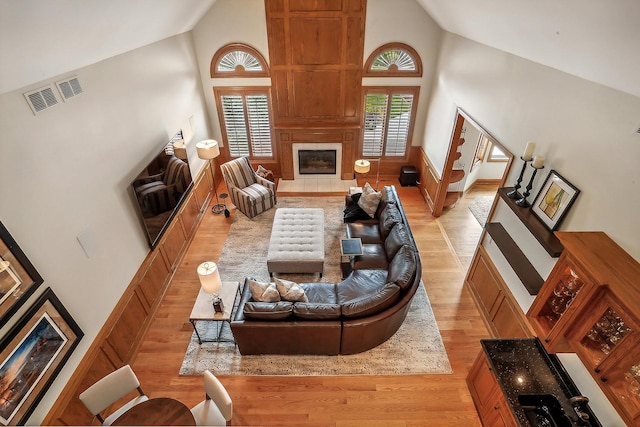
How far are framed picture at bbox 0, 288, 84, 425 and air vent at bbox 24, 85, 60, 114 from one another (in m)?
1.61

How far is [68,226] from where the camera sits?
3168 millimetres

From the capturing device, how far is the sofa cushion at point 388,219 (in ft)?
17.1

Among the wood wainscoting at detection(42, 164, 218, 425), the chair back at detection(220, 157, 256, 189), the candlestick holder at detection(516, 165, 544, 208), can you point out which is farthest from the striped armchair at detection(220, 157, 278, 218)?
the candlestick holder at detection(516, 165, 544, 208)

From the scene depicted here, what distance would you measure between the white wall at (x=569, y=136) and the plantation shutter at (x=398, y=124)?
2.04 meters

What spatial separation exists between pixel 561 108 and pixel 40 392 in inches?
214

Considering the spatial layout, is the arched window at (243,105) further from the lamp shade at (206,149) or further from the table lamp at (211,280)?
the table lamp at (211,280)

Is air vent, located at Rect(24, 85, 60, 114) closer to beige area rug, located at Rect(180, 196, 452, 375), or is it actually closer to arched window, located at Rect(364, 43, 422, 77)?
beige area rug, located at Rect(180, 196, 452, 375)

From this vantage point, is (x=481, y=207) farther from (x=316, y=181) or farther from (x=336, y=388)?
(x=336, y=388)

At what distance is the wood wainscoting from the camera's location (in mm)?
3154

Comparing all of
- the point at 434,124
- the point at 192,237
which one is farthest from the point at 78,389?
the point at 434,124

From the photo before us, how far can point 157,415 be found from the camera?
2885 mm

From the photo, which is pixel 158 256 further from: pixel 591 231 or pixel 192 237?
pixel 591 231

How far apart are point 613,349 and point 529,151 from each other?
6.91 ft

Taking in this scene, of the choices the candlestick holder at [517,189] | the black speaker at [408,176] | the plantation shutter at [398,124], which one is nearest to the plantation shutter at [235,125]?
the plantation shutter at [398,124]
